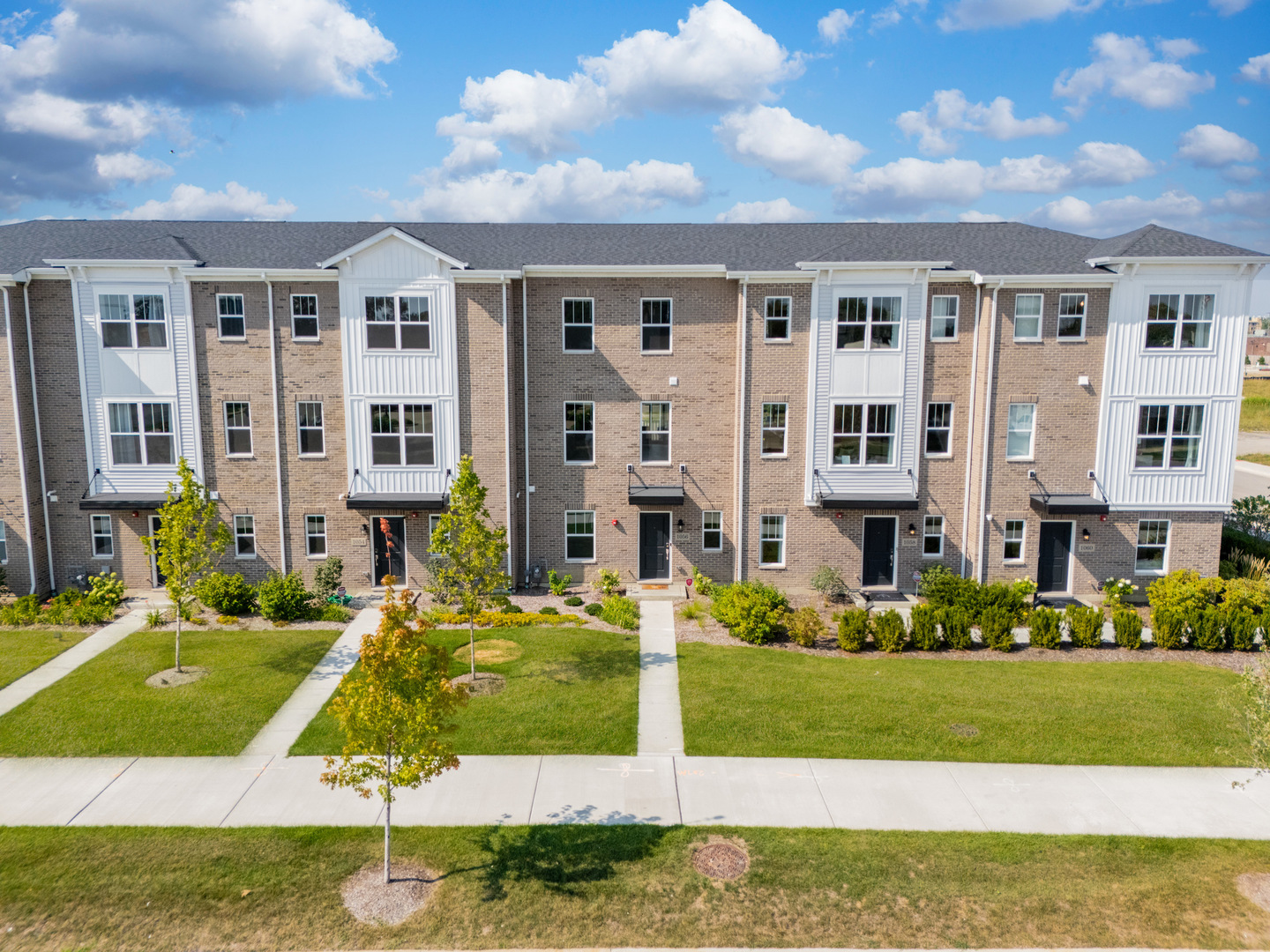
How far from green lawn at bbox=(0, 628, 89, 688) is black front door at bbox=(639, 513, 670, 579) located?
15.3m

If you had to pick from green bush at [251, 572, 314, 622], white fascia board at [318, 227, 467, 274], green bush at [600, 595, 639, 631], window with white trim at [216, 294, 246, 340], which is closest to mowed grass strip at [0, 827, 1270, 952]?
green bush at [600, 595, 639, 631]

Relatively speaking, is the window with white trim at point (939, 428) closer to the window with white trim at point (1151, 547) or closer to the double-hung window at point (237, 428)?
the window with white trim at point (1151, 547)

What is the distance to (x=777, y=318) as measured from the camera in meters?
24.0

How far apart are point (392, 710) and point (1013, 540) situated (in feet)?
67.6

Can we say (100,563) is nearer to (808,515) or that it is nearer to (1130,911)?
(808,515)

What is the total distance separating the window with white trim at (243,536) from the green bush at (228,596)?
2384 millimetres

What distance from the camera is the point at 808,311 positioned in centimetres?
2391

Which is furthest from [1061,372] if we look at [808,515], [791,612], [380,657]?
[380,657]

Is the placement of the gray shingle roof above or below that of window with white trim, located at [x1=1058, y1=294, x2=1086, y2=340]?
above

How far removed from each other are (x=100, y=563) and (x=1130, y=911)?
27012 millimetres

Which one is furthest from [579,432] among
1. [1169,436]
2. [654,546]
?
[1169,436]

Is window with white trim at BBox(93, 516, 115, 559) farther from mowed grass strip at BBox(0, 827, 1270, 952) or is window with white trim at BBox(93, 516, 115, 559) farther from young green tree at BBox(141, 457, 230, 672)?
mowed grass strip at BBox(0, 827, 1270, 952)

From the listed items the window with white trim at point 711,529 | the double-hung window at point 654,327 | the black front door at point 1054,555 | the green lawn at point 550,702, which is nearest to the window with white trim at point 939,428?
the black front door at point 1054,555

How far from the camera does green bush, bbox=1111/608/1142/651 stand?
66.6 feet
